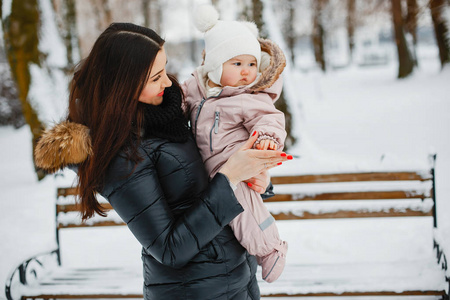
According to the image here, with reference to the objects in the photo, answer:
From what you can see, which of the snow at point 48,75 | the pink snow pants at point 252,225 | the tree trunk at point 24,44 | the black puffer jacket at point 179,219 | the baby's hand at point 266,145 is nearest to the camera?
the black puffer jacket at point 179,219

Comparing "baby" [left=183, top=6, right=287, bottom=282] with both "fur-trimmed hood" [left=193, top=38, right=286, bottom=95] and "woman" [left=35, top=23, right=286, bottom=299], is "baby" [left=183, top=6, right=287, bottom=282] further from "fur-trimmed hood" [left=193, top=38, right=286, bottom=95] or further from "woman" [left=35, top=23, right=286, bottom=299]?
"woman" [left=35, top=23, right=286, bottom=299]

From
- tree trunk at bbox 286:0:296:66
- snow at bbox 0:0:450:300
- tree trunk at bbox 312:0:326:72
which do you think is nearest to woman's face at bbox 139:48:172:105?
snow at bbox 0:0:450:300

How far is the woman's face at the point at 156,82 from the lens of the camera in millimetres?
1456

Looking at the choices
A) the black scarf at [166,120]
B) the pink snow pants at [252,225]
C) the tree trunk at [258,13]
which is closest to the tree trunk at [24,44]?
the tree trunk at [258,13]

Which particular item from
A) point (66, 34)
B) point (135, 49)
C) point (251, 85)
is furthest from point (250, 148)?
point (66, 34)

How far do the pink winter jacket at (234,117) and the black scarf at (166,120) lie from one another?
5.5 inches

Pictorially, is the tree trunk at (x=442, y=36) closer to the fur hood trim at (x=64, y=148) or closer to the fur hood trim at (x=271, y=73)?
the fur hood trim at (x=271, y=73)

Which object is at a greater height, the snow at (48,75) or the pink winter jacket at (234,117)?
the snow at (48,75)

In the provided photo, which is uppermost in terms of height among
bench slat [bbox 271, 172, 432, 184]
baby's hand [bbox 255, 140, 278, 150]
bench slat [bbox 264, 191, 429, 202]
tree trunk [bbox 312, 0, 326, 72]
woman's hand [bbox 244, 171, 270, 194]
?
tree trunk [bbox 312, 0, 326, 72]

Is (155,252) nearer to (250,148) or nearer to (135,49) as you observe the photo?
(250,148)

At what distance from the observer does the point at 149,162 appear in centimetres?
142

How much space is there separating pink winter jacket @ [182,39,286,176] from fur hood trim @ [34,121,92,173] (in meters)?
0.50

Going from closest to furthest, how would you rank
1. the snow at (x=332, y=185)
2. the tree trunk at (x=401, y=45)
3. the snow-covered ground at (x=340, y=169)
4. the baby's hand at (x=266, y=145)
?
1. the baby's hand at (x=266, y=145)
2. the snow at (x=332, y=185)
3. the snow-covered ground at (x=340, y=169)
4. the tree trunk at (x=401, y=45)

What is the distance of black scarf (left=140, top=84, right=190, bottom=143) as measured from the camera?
4.86ft
